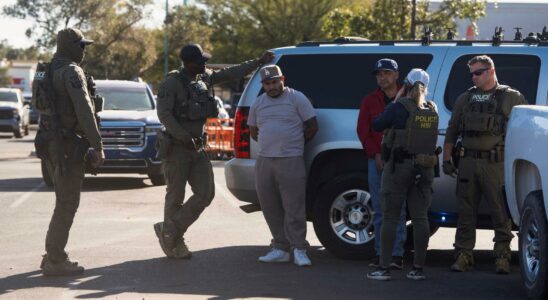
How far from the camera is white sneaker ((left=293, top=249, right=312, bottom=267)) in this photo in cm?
951

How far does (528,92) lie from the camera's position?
9547 millimetres

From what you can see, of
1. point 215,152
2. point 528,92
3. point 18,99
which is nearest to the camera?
point 528,92

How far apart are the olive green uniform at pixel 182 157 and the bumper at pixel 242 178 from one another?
0.32m

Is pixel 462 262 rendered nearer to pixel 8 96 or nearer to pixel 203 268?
pixel 203 268

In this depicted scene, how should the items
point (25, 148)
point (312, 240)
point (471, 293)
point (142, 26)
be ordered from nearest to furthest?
point (471, 293) < point (312, 240) < point (25, 148) < point (142, 26)

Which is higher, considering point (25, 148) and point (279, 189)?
point (279, 189)

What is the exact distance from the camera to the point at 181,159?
9711 mm

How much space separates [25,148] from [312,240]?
20.8 m

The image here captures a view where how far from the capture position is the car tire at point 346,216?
9719 mm

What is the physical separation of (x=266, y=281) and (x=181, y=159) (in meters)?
1.58

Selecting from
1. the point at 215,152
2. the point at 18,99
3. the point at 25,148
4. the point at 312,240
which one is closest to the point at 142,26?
the point at 18,99

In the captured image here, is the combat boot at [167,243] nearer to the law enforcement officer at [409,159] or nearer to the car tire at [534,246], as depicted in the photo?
the law enforcement officer at [409,159]

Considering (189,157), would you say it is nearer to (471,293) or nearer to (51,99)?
(51,99)

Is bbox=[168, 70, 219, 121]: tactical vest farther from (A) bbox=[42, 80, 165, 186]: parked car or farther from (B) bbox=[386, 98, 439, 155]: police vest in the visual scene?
(A) bbox=[42, 80, 165, 186]: parked car
